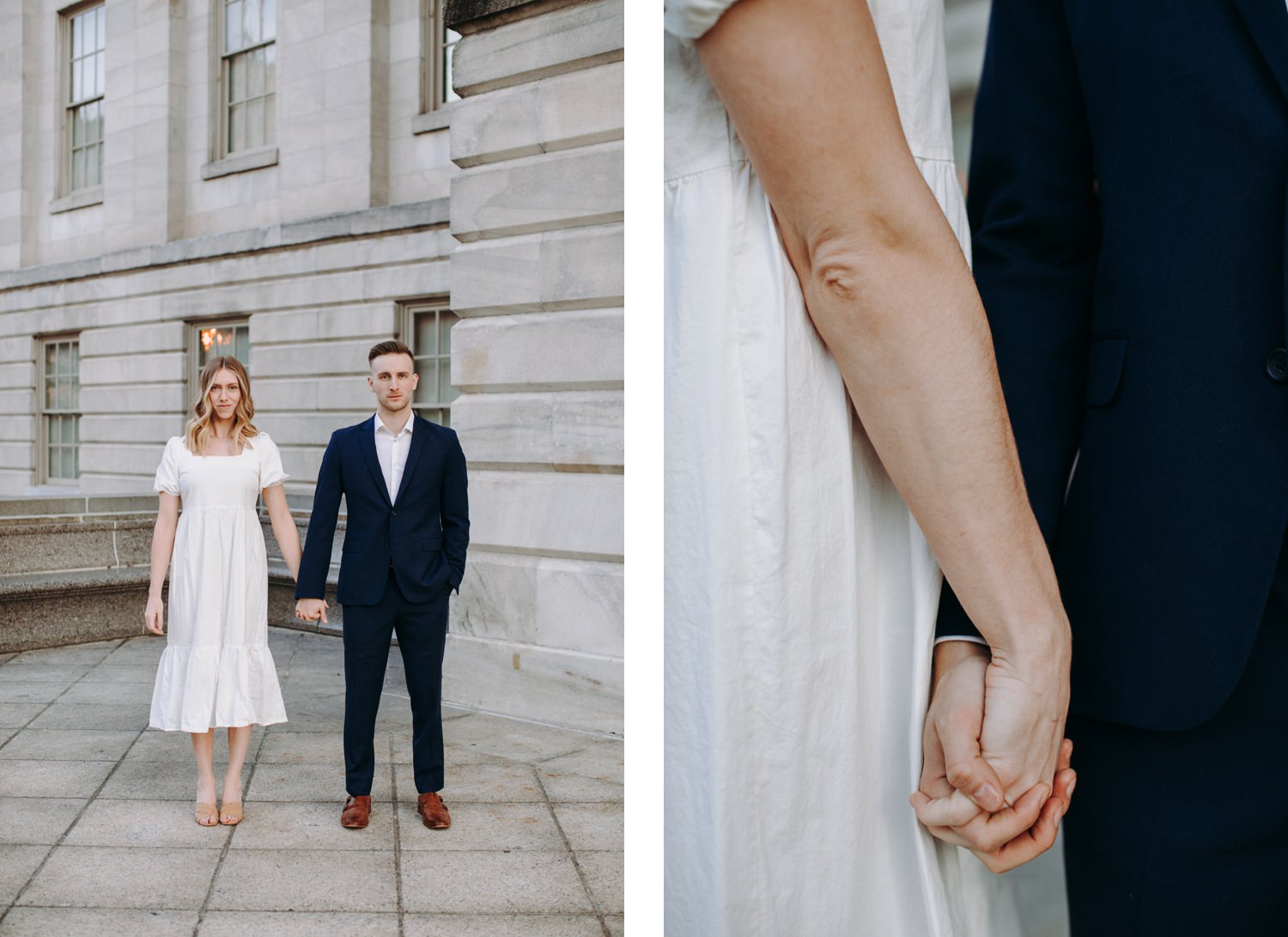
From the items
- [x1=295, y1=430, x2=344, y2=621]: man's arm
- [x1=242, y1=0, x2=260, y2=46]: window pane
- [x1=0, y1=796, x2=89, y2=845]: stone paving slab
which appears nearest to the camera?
[x1=0, y1=796, x2=89, y2=845]: stone paving slab

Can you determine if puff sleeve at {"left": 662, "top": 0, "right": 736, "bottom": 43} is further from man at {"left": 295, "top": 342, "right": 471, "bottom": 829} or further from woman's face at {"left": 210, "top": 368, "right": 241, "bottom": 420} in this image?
woman's face at {"left": 210, "top": 368, "right": 241, "bottom": 420}

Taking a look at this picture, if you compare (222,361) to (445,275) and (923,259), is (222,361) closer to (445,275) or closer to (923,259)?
(923,259)

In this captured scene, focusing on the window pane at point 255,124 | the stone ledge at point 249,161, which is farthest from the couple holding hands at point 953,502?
the stone ledge at point 249,161

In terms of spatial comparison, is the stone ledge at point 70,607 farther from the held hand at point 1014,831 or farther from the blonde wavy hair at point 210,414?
the held hand at point 1014,831

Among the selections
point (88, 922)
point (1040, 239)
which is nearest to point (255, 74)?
point (88, 922)

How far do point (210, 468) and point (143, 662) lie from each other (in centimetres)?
67

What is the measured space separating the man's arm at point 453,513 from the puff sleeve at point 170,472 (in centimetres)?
78

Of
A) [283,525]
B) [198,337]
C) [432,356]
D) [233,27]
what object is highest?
[233,27]

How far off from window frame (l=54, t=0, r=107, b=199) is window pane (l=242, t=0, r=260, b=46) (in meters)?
0.83

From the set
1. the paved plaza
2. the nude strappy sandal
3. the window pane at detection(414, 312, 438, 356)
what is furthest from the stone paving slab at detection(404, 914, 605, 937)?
the window pane at detection(414, 312, 438, 356)

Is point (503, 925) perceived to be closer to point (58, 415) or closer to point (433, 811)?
point (433, 811)

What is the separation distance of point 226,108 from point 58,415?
66.6 inches

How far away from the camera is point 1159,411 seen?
691 mm

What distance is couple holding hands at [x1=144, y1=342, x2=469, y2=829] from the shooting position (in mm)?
2963
